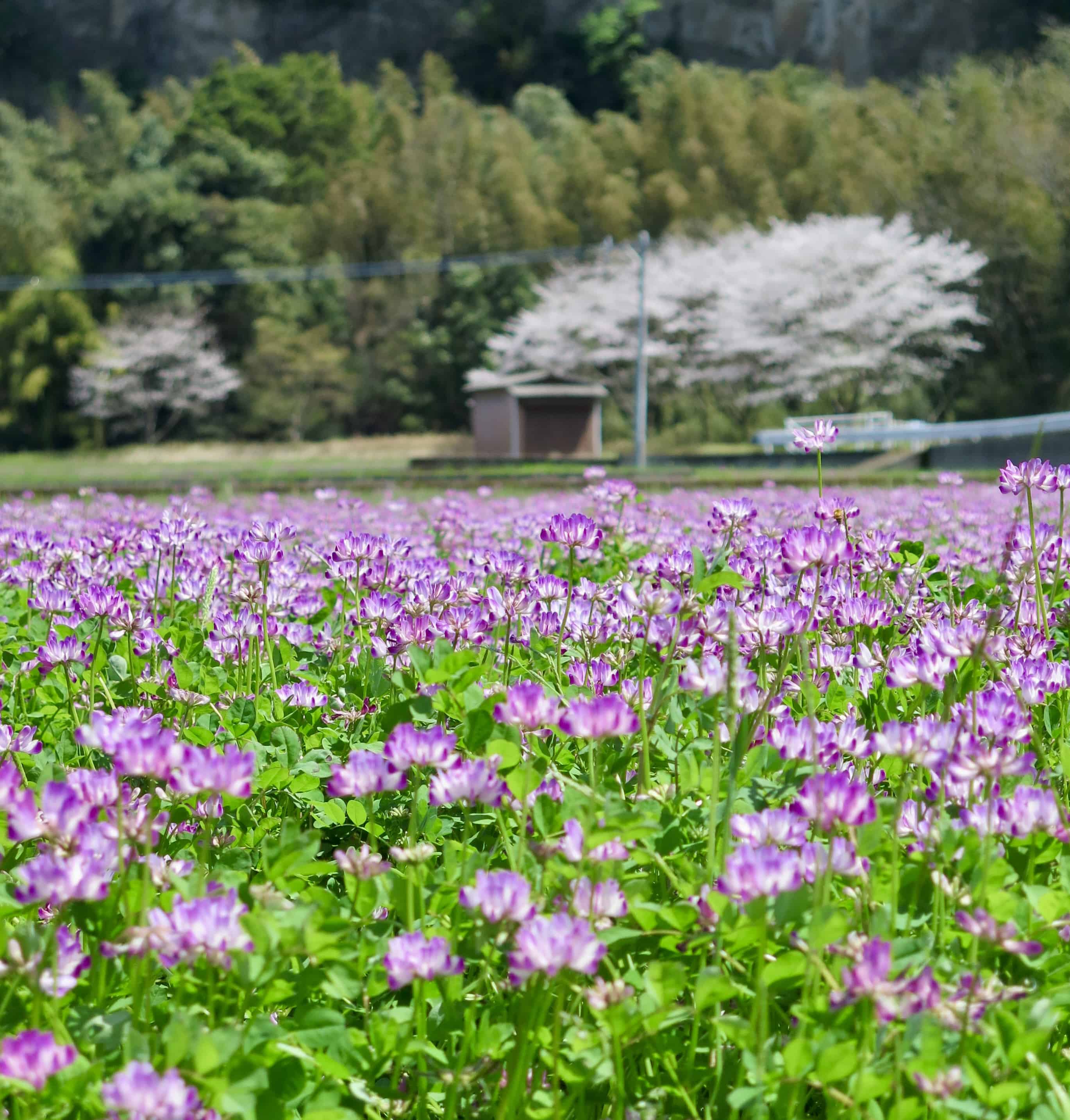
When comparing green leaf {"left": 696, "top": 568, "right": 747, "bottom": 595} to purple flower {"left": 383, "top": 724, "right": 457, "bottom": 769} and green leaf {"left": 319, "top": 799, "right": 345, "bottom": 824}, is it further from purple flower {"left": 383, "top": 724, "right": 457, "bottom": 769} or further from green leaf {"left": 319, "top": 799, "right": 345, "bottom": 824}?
green leaf {"left": 319, "top": 799, "right": 345, "bottom": 824}

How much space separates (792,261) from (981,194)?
6704 millimetres

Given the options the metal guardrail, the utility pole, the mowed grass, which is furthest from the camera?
the utility pole

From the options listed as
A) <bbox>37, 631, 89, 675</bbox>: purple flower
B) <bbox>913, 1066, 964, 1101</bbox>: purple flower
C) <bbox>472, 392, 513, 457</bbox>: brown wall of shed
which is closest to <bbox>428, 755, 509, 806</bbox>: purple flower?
<bbox>913, 1066, 964, 1101</bbox>: purple flower

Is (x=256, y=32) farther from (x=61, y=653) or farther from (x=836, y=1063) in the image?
(x=836, y=1063)

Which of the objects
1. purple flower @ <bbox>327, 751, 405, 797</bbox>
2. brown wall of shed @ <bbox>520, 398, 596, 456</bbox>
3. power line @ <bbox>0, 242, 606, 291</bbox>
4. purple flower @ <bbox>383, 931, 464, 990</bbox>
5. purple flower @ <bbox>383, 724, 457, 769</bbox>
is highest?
power line @ <bbox>0, 242, 606, 291</bbox>

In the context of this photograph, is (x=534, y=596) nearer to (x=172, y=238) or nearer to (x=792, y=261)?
(x=792, y=261)

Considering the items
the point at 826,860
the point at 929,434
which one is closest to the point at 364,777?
the point at 826,860

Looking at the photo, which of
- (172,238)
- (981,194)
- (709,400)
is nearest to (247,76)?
(172,238)

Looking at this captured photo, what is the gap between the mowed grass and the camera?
48.1 feet

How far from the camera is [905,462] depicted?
22453 millimetres

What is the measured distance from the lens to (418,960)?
1.09 m

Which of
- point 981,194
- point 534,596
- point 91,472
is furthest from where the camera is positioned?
point 981,194

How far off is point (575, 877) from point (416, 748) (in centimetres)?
23

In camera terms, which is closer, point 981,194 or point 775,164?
point 981,194
